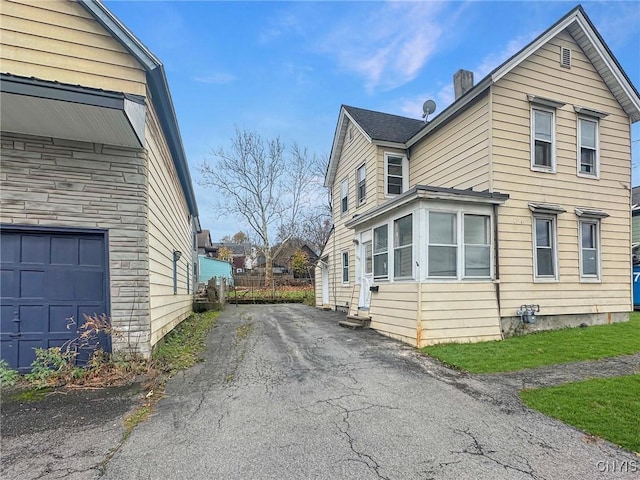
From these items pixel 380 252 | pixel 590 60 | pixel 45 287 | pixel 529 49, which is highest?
pixel 590 60

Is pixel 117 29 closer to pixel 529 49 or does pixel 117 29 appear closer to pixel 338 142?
pixel 529 49

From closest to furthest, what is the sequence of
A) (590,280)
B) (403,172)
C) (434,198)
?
(434,198) → (590,280) → (403,172)

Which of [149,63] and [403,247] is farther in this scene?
[403,247]

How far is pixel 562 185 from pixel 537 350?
474 cm

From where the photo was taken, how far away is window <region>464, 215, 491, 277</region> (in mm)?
7945

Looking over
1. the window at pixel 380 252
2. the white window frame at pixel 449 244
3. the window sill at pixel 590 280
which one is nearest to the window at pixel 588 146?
the window sill at pixel 590 280

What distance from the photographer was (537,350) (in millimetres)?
6711

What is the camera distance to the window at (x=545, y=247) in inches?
341

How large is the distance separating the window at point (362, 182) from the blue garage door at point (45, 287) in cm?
907

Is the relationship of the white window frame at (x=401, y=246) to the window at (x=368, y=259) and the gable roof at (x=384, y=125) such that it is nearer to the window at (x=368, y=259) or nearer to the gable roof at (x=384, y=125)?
the window at (x=368, y=259)

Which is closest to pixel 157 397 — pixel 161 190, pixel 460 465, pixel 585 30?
pixel 460 465

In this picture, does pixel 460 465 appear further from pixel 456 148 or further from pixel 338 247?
pixel 338 247

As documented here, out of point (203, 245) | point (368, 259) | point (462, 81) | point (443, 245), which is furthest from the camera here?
point (203, 245)

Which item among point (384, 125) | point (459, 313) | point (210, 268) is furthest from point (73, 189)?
point (210, 268)
